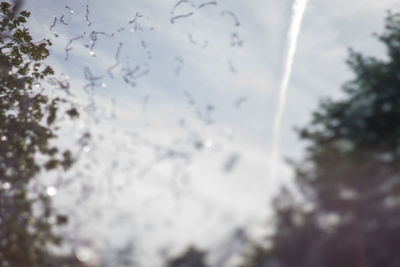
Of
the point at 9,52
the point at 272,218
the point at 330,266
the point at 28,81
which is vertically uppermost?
the point at 272,218

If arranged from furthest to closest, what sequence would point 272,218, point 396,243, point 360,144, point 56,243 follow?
point 272,218 < point 396,243 < point 360,144 < point 56,243

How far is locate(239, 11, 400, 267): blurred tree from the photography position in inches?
428

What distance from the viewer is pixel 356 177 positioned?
1548cm

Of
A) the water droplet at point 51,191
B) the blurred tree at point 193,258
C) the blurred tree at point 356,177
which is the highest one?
the blurred tree at point 193,258

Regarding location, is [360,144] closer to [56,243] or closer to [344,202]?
[344,202]

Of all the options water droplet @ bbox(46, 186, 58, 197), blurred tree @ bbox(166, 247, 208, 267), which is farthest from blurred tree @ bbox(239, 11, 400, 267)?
blurred tree @ bbox(166, 247, 208, 267)

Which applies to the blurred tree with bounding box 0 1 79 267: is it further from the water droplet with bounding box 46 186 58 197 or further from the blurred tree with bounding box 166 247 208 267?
the blurred tree with bounding box 166 247 208 267

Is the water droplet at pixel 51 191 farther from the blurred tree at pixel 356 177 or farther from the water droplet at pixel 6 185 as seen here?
the blurred tree at pixel 356 177

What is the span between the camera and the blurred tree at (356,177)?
35.7 ft

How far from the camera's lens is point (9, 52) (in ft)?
27.2

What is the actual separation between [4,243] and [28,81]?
16.3 ft

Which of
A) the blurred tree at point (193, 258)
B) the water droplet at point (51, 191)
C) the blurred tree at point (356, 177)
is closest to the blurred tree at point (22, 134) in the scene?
the water droplet at point (51, 191)

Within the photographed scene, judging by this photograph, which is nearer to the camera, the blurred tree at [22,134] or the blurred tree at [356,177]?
the blurred tree at [22,134]

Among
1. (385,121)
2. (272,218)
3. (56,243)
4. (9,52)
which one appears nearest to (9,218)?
(56,243)
